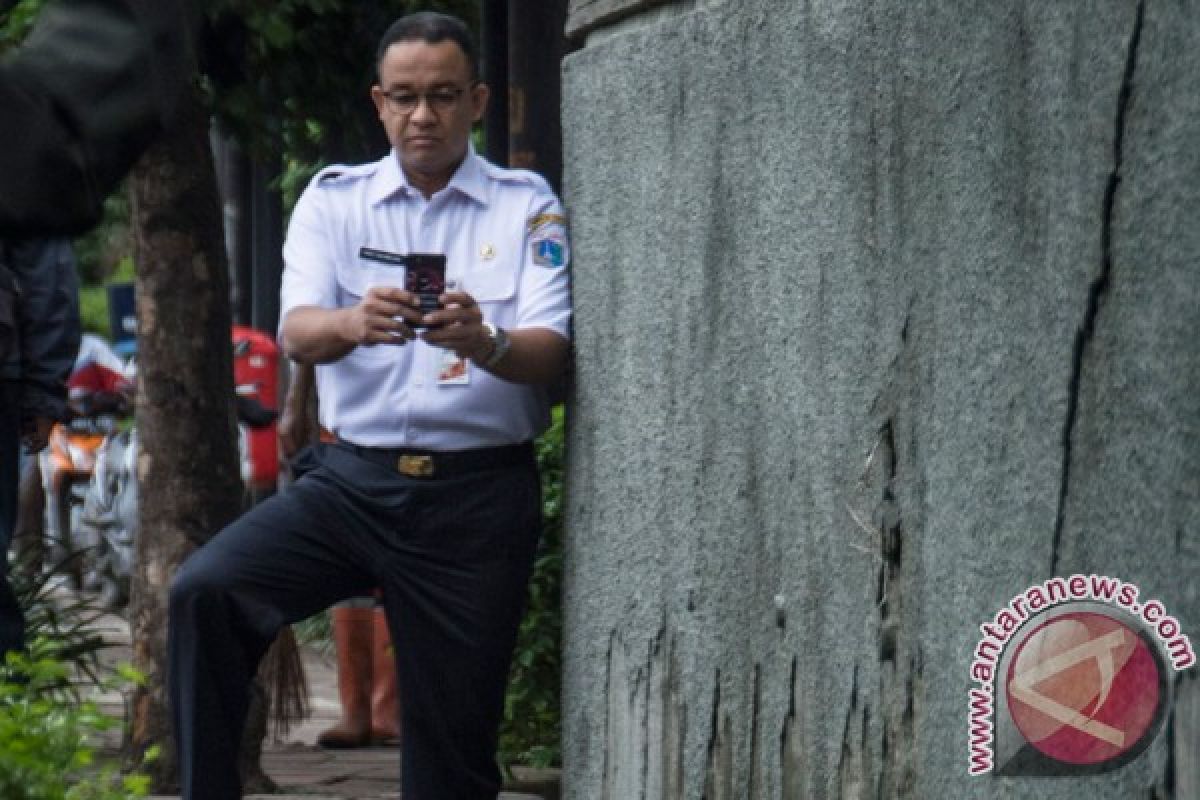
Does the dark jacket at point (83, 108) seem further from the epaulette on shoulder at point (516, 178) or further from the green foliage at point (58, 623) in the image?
the green foliage at point (58, 623)

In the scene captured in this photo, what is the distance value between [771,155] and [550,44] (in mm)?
4926

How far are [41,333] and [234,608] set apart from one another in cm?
240

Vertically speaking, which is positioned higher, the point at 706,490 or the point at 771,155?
the point at 771,155

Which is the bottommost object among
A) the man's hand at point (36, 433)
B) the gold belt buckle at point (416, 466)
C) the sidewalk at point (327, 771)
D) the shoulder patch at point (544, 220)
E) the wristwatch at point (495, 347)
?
the sidewalk at point (327, 771)

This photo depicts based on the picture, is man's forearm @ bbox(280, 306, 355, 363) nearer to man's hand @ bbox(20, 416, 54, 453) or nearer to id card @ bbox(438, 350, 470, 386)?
id card @ bbox(438, 350, 470, 386)

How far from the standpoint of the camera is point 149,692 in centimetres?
750

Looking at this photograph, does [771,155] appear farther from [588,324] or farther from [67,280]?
[67,280]

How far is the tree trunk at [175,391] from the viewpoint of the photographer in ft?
24.4

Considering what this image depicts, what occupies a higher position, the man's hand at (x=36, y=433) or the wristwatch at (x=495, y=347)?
the wristwatch at (x=495, y=347)

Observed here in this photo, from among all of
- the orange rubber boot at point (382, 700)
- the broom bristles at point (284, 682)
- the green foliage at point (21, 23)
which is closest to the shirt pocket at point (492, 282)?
the green foliage at point (21, 23)

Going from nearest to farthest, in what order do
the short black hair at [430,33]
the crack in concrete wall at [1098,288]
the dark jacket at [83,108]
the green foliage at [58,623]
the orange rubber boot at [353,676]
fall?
1. the dark jacket at [83,108]
2. the crack in concrete wall at [1098,288]
3. the short black hair at [430,33]
4. the orange rubber boot at [353,676]
5. the green foliage at [58,623]

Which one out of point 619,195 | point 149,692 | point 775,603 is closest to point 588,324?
point 619,195

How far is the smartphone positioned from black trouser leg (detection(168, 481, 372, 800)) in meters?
0.54

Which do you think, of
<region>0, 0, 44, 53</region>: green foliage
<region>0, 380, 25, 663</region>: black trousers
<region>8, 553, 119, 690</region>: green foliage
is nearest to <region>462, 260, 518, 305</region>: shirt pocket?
<region>0, 0, 44, 53</region>: green foliage
